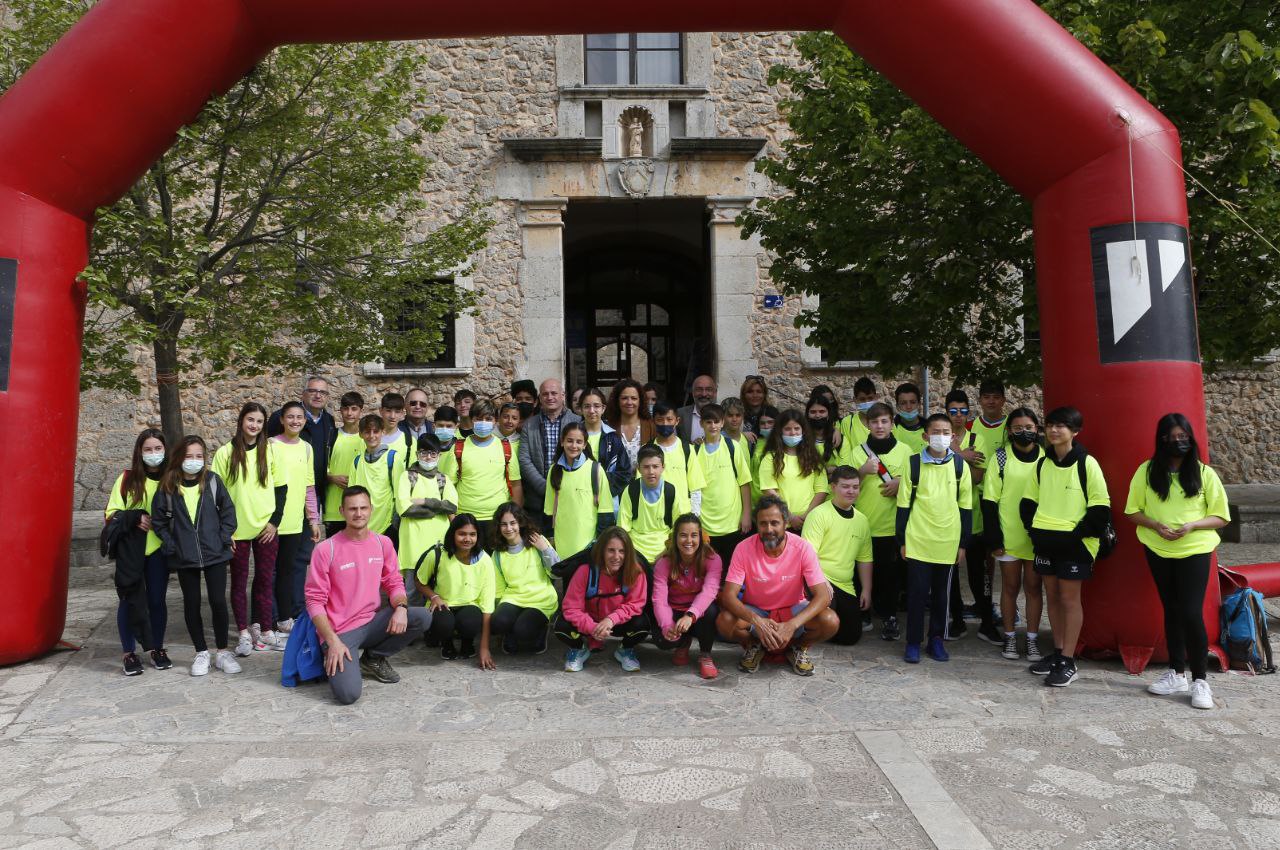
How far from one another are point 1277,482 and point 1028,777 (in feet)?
40.6

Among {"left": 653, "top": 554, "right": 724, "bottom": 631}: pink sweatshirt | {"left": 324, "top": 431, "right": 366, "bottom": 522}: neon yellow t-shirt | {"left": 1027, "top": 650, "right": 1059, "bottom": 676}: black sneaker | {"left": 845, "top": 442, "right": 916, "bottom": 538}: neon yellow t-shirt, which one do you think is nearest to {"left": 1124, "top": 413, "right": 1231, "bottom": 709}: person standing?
{"left": 1027, "top": 650, "right": 1059, "bottom": 676}: black sneaker

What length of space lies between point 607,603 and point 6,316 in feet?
14.1

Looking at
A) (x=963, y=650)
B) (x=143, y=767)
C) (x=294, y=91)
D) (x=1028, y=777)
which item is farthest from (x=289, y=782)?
(x=294, y=91)

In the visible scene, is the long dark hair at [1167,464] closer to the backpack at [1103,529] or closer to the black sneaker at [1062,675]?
the backpack at [1103,529]

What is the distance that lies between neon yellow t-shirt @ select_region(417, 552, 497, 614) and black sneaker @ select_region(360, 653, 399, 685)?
57cm

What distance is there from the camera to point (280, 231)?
29.6 feet

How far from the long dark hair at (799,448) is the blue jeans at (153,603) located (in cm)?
424

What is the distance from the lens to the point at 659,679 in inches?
233

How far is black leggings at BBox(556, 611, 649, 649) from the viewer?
19.9 ft

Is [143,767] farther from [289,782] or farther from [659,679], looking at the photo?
[659,679]

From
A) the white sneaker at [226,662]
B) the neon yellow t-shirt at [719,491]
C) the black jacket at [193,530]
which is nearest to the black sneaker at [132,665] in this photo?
the white sneaker at [226,662]

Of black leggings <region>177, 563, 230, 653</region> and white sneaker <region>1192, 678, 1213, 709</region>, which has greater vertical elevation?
black leggings <region>177, 563, 230, 653</region>

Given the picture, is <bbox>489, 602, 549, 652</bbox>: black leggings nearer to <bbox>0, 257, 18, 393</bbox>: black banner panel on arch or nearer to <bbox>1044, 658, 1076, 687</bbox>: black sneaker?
<bbox>1044, 658, 1076, 687</bbox>: black sneaker

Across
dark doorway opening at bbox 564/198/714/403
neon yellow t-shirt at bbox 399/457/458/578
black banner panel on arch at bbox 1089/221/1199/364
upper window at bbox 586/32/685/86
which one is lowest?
neon yellow t-shirt at bbox 399/457/458/578
